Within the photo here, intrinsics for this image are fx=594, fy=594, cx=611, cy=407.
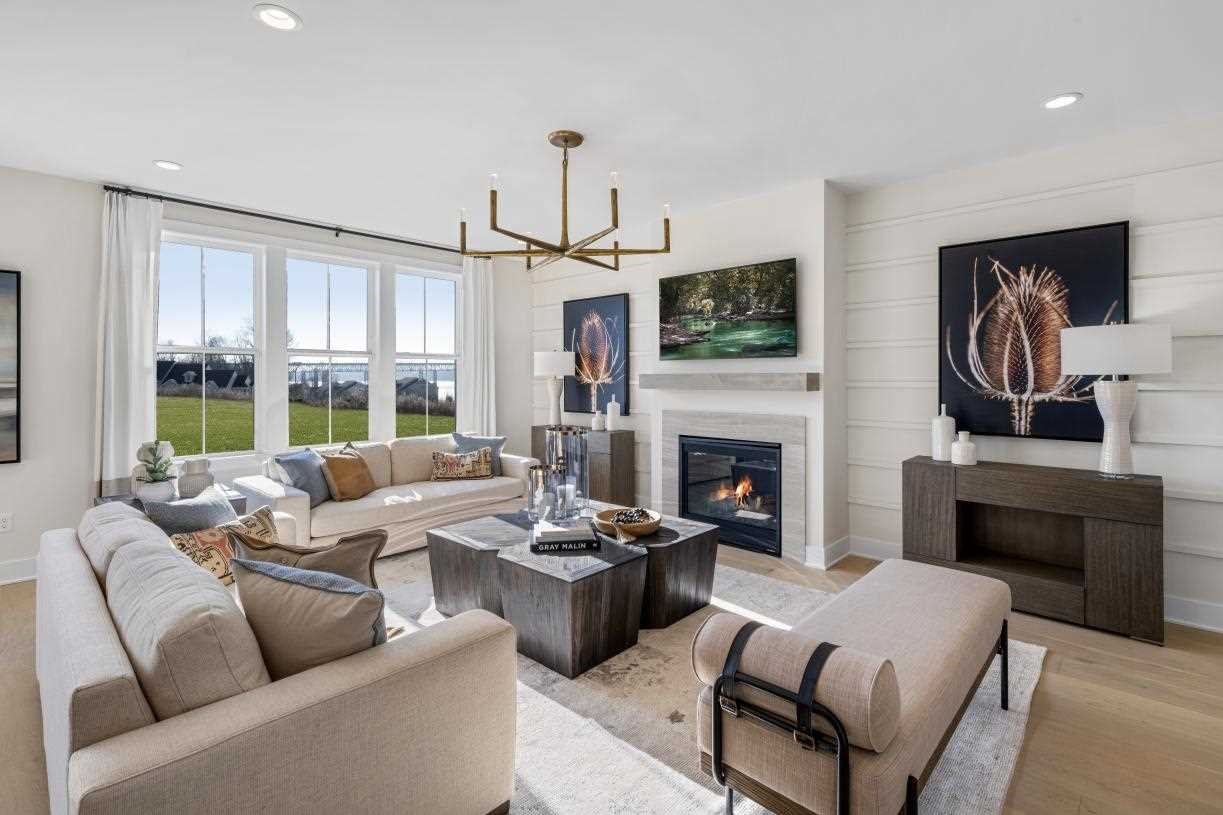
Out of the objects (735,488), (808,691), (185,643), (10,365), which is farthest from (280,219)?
(808,691)

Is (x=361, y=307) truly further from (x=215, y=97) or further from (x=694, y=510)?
(x=694, y=510)

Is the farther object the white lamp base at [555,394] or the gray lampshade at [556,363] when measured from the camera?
the white lamp base at [555,394]

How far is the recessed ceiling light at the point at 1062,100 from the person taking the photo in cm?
276

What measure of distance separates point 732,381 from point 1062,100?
7.69 feet

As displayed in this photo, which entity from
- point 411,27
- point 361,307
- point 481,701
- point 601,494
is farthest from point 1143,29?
point 361,307

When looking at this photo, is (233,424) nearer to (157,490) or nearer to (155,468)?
(155,468)

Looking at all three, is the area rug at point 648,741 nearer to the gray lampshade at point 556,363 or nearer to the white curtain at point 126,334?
the gray lampshade at point 556,363

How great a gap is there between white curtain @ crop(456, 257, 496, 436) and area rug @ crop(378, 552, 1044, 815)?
3.50 meters

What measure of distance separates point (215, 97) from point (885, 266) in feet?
13.0

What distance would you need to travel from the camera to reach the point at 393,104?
282cm

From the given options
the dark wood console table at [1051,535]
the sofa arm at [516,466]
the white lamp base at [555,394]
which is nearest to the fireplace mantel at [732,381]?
the dark wood console table at [1051,535]

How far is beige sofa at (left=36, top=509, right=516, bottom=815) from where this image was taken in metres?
1.10

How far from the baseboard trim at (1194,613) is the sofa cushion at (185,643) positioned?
13.4ft

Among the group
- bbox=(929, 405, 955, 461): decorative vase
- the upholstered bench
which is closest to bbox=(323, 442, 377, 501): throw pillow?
the upholstered bench
